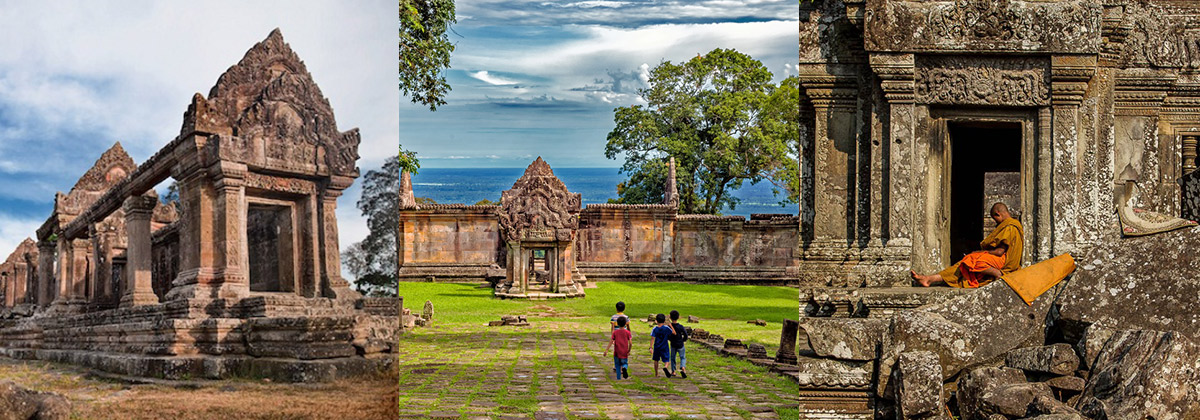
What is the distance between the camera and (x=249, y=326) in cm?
637

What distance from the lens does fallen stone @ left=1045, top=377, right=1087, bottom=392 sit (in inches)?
188

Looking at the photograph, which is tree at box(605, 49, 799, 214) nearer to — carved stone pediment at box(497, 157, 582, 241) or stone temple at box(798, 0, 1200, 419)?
carved stone pediment at box(497, 157, 582, 241)

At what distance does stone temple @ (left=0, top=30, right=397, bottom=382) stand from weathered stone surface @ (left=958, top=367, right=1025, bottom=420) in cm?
298

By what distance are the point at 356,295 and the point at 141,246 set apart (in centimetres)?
370

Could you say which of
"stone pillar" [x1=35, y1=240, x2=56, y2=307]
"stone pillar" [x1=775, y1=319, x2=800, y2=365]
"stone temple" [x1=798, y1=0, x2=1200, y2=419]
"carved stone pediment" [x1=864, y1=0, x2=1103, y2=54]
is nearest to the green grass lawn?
"stone pillar" [x1=775, y1=319, x2=800, y2=365]

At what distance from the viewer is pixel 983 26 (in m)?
7.36

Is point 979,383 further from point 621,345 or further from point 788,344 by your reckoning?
point 788,344

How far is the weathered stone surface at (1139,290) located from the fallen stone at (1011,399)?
658 mm

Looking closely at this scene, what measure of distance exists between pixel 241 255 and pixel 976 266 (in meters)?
5.18

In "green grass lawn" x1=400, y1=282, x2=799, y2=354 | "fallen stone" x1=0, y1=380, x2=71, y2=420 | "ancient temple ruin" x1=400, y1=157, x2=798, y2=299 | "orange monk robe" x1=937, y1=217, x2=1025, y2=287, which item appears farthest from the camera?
"ancient temple ruin" x1=400, y1=157, x2=798, y2=299

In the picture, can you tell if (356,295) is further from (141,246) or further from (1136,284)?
(1136,284)

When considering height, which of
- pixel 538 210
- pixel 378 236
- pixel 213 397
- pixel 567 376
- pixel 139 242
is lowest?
pixel 567 376

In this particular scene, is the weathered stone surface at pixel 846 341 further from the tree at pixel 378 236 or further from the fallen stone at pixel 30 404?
the fallen stone at pixel 30 404

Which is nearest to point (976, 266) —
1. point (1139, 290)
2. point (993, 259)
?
point (993, 259)
